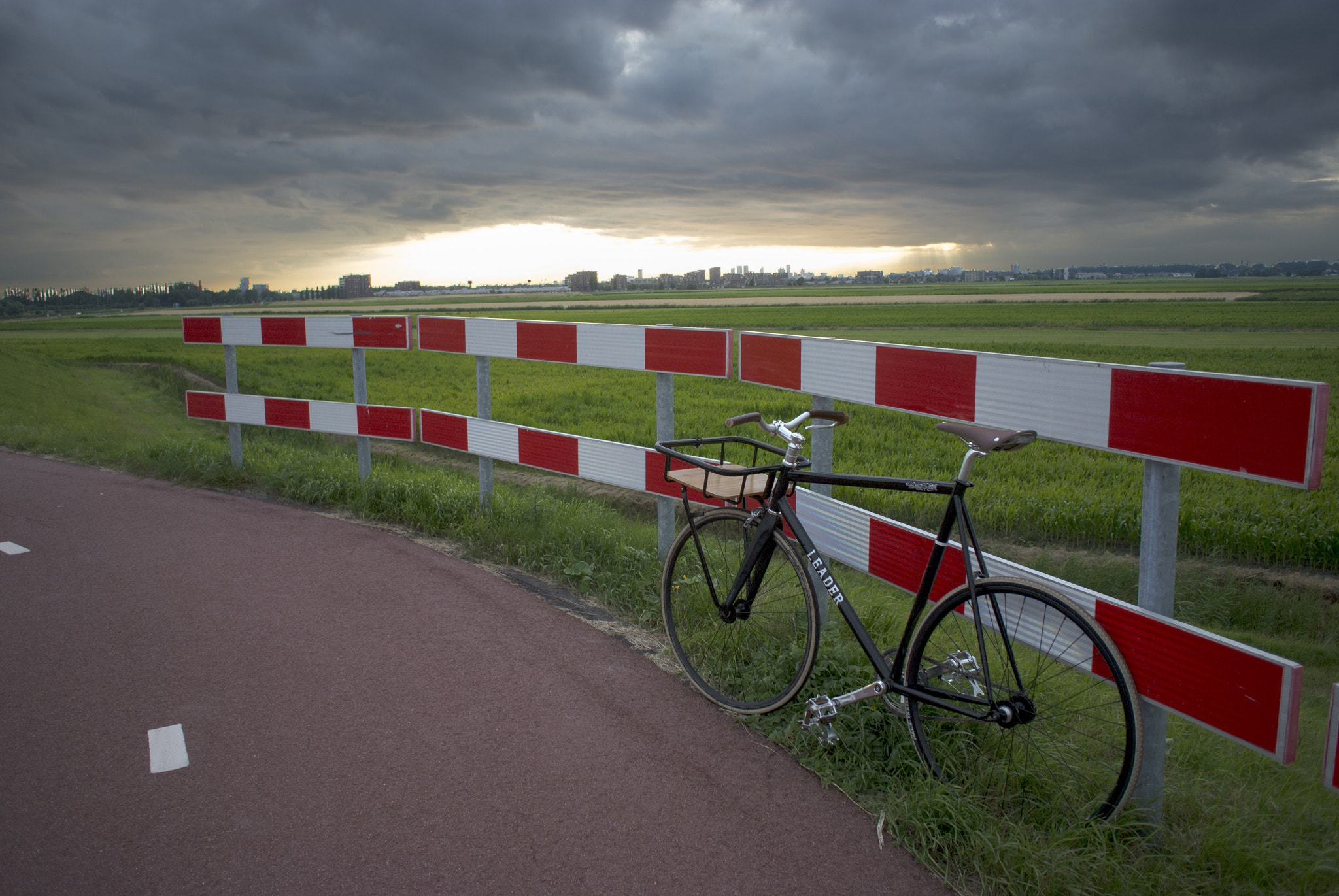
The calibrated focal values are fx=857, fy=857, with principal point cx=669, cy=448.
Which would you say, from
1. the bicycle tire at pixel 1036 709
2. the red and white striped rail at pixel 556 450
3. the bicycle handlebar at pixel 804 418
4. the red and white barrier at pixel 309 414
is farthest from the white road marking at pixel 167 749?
the red and white barrier at pixel 309 414

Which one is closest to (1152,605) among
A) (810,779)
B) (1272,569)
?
(810,779)

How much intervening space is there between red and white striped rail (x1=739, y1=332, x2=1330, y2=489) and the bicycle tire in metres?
0.57

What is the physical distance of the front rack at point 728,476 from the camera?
3465 mm

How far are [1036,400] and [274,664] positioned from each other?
3376 mm

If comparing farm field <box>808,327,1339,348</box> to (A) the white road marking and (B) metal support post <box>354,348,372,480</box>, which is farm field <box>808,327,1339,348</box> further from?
(A) the white road marking

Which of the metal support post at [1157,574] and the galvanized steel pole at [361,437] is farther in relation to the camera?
the galvanized steel pole at [361,437]

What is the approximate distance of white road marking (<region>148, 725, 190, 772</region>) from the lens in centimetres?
303

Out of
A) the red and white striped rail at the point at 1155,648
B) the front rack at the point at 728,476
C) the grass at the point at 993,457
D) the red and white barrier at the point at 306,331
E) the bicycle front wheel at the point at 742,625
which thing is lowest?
the grass at the point at 993,457

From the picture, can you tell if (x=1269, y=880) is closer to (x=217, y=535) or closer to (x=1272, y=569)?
(x=1272, y=569)

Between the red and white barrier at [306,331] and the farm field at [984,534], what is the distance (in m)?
1.13

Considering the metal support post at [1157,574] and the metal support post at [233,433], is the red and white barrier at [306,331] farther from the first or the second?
the metal support post at [1157,574]

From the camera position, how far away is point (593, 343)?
5582mm

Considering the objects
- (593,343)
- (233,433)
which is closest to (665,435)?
(593,343)

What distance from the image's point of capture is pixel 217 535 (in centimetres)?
606
